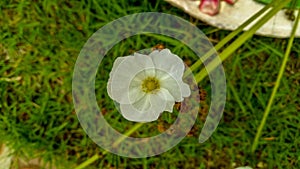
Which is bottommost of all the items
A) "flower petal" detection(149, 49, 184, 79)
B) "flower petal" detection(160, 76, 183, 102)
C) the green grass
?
"flower petal" detection(160, 76, 183, 102)

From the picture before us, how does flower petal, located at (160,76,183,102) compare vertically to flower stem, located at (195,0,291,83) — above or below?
below

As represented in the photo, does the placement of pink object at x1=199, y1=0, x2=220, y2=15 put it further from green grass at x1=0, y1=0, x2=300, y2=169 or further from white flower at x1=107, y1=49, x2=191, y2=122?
white flower at x1=107, y1=49, x2=191, y2=122

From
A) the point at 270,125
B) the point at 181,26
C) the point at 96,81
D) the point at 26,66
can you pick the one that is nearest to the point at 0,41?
the point at 26,66

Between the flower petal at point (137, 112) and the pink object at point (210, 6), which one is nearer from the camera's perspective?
the flower petal at point (137, 112)

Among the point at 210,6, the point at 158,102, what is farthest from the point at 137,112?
the point at 210,6

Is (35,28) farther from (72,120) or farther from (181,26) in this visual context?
(181,26)

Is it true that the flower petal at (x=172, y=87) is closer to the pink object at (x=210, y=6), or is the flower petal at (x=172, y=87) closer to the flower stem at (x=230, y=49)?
the flower stem at (x=230, y=49)

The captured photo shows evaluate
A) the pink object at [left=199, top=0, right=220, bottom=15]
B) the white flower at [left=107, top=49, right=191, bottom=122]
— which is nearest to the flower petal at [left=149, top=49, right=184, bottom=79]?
the white flower at [left=107, top=49, right=191, bottom=122]

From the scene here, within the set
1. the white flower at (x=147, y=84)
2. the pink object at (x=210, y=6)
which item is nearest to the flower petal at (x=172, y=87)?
the white flower at (x=147, y=84)
